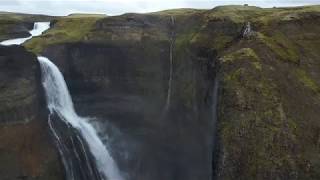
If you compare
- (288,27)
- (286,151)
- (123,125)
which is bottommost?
(123,125)

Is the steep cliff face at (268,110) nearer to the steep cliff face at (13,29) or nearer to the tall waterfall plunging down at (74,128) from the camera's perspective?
the tall waterfall plunging down at (74,128)

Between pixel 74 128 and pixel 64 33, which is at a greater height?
pixel 64 33

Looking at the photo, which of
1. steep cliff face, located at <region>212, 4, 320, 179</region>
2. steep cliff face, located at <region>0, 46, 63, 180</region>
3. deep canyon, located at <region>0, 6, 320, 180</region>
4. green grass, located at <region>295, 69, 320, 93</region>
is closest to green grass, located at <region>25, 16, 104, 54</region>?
deep canyon, located at <region>0, 6, 320, 180</region>

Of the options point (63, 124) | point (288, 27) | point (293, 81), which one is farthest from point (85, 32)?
point (293, 81)

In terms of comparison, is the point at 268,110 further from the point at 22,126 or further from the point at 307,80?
the point at 22,126

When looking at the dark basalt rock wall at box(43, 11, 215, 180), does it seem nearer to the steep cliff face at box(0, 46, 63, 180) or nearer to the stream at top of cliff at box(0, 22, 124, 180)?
the stream at top of cliff at box(0, 22, 124, 180)

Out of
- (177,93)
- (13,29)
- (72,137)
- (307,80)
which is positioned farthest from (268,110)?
(13,29)

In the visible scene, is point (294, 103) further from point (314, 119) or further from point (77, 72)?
point (77, 72)
